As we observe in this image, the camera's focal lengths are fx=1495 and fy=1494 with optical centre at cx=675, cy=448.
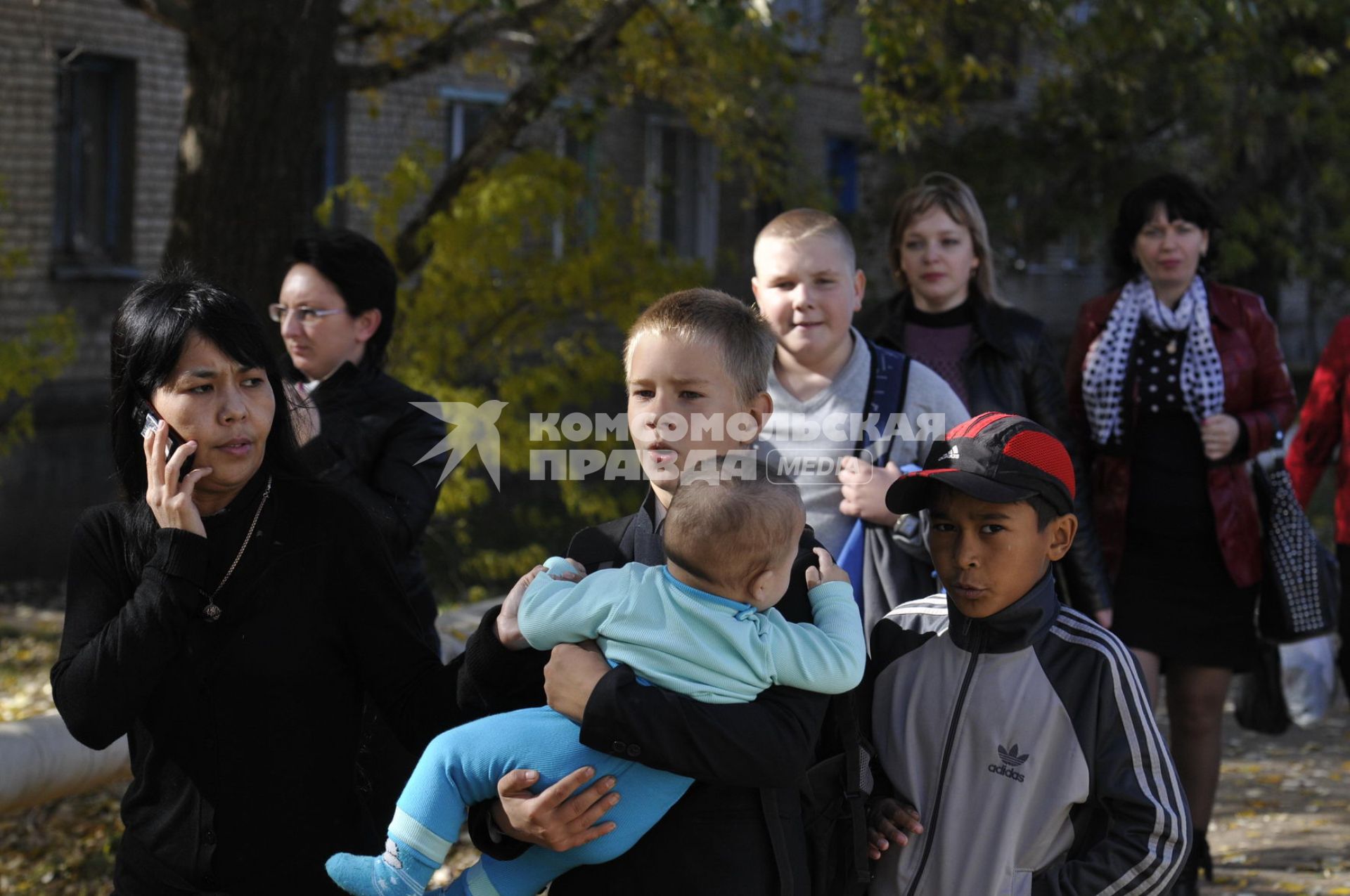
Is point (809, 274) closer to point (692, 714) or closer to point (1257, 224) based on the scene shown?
point (692, 714)

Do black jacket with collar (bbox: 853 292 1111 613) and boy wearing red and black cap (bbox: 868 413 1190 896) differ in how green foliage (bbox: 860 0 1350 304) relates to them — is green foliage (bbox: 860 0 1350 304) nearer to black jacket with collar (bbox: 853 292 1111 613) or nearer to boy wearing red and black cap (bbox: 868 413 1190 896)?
black jacket with collar (bbox: 853 292 1111 613)

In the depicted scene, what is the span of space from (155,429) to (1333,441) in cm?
483

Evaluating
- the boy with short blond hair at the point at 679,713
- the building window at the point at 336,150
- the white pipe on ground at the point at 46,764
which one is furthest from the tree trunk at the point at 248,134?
the building window at the point at 336,150

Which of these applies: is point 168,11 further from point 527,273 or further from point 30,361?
point 527,273

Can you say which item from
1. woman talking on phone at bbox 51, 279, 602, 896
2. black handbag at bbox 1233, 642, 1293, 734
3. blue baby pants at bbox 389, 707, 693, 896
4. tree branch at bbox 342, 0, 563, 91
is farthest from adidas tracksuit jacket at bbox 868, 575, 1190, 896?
tree branch at bbox 342, 0, 563, 91

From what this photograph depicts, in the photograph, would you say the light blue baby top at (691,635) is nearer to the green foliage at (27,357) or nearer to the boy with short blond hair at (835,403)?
the boy with short blond hair at (835,403)

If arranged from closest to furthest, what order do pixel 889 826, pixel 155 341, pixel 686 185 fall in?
1. pixel 155 341
2. pixel 889 826
3. pixel 686 185

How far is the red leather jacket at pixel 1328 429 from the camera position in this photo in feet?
19.0

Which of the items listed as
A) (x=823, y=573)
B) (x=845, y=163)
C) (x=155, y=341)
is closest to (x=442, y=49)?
(x=155, y=341)

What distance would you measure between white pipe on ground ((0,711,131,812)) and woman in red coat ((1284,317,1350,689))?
444 cm

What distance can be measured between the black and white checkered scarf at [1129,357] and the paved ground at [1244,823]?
5.84 ft

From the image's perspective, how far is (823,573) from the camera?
2578 mm

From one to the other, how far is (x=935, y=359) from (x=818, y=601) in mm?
2248

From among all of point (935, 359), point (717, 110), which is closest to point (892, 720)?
point (935, 359)
